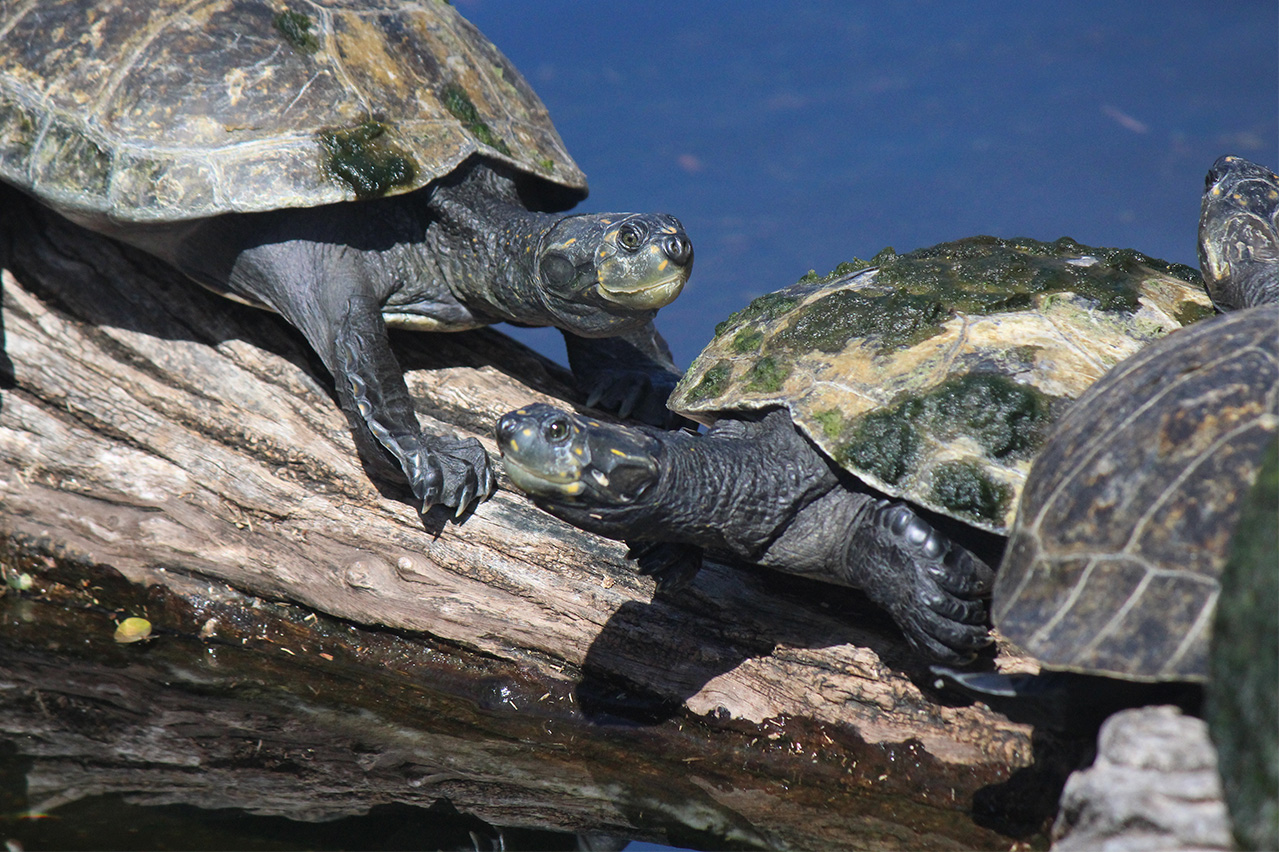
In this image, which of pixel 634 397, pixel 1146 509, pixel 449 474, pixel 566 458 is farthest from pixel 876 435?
pixel 634 397

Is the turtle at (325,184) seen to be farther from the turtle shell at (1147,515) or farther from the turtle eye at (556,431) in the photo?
the turtle shell at (1147,515)

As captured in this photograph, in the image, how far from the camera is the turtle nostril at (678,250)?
312cm

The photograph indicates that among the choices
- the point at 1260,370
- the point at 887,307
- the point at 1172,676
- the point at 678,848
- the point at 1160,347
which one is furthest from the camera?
the point at 887,307

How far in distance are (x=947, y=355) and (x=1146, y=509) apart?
82 cm

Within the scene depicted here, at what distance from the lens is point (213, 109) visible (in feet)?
11.1

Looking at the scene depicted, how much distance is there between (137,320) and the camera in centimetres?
368

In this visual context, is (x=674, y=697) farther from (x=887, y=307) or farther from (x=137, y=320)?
(x=137, y=320)

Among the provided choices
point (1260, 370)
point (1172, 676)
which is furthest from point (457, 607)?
point (1260, 370)

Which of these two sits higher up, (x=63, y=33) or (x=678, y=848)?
(x=63, y=33)

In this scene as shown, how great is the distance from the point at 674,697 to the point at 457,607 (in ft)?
2.47

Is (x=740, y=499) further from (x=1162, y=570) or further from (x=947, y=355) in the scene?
(x=1162, y=570)

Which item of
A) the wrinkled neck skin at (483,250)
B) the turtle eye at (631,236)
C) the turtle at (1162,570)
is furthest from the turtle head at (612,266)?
the turtle at (1162,570)

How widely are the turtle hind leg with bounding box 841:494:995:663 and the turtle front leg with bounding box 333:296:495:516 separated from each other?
125 cm

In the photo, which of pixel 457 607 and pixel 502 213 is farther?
pixel 502 213
